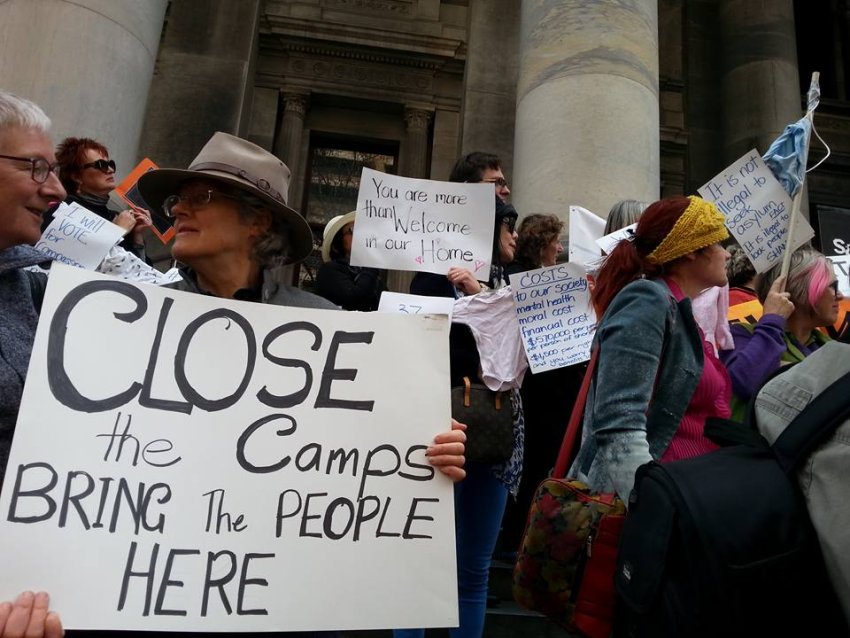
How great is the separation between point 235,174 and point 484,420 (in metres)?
1.58

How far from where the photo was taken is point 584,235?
4148 millimetres

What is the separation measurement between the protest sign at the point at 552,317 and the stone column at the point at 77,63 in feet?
12.0

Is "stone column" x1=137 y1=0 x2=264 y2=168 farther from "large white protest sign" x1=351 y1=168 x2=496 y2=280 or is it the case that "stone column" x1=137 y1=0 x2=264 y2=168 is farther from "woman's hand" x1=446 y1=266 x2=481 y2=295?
"woman's hand" x1=446 y1=266 x2=481 y2=295

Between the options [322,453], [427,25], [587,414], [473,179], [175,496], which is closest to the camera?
[175,496]

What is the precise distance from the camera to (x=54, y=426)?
59.1 inches

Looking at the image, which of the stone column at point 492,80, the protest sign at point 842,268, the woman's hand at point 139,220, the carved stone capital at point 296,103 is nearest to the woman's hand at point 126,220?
the woman's hand at point 139,220

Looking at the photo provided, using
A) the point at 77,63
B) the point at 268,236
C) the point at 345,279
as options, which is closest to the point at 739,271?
the point at 345,279

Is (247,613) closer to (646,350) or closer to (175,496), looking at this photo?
(175,496)

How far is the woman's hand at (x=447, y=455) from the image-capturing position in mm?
1758

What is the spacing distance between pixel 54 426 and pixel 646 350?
1558 millimetres

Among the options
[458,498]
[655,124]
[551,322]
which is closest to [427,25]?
[655,124]

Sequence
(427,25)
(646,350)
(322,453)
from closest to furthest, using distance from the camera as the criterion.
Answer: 1. (322,453)
2. (646,350)
3. (427,25)

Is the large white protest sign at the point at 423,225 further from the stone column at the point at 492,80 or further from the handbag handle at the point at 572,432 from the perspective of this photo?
the stone column at the point at 492,80

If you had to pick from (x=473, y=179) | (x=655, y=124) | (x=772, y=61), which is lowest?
(x=473, y=179)
